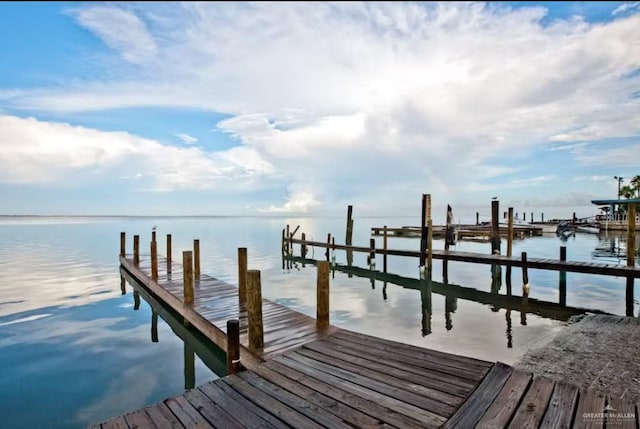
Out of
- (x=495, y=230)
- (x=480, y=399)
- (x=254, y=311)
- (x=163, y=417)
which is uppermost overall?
(x=495, y=230)

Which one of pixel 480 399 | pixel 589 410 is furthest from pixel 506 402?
pixel 589 410

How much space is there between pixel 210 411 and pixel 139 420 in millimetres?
706

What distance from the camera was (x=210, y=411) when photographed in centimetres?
364

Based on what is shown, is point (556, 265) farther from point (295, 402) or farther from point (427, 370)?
point (295, 402)

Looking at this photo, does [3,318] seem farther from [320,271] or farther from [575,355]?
[575,355]

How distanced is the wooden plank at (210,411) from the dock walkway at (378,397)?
11mm

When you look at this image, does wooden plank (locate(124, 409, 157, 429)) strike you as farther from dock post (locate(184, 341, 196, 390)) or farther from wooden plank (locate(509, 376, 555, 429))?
dock post (locate(184, 341, 196, 390))

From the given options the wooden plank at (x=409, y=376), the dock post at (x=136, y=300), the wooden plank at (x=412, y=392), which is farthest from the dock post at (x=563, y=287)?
the dock post at (x=136, y=300)

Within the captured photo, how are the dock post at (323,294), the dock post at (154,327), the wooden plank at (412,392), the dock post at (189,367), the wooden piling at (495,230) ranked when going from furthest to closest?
the wooden piling at (495,230) → the dock post at (154,327) → the dock post at (189,367) → the dock post at (323,294) → the wooden plank at (412,392)

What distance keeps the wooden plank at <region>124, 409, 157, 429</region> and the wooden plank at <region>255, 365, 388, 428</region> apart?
1.40 m

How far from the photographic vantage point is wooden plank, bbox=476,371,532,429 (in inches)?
127

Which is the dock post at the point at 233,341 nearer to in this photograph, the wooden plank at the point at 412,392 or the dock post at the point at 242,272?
the wooden plank at the point at 412,392

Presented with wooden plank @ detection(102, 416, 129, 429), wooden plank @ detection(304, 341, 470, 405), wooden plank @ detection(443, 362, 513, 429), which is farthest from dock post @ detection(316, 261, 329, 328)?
wooden plank @ detection(102, 416, 129, 429)

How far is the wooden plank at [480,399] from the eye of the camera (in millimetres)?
3260
